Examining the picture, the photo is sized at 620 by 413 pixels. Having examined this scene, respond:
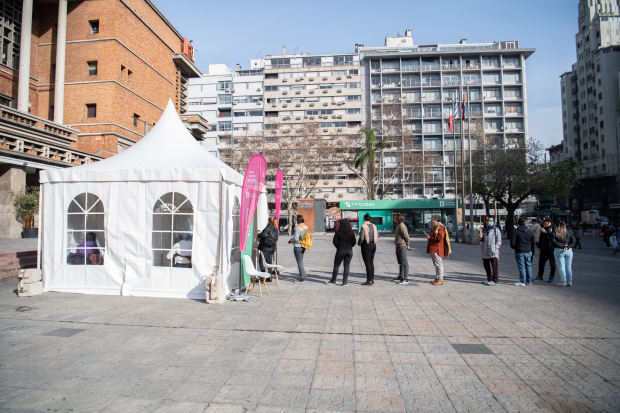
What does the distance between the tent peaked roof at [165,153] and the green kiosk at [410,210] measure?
86.6 ft

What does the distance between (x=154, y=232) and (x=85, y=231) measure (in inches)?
Answer: 64.5

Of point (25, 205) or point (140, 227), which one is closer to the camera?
point (140, 227)

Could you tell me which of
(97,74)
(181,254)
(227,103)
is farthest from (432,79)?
(181,254)

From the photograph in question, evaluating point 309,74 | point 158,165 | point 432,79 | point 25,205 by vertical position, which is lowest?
point 25,205

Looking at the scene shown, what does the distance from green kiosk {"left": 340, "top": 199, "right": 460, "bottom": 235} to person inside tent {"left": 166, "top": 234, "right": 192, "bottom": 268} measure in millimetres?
28197

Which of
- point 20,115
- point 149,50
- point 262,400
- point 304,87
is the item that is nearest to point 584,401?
point 262,400

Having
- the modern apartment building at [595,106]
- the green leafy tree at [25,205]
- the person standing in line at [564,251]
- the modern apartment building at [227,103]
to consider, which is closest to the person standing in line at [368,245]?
the person standing in line at [564,251]

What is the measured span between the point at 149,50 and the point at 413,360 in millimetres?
34275

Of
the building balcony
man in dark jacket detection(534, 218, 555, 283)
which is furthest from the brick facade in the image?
man in dark jacket detection(534, 218, 555, 283)

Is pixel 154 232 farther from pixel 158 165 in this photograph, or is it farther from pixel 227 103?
pixel 227 103

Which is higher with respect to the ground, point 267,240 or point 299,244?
point 267,240

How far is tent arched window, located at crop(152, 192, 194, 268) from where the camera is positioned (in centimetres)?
776

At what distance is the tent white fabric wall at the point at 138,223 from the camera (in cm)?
761

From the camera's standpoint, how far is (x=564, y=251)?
9062mm
